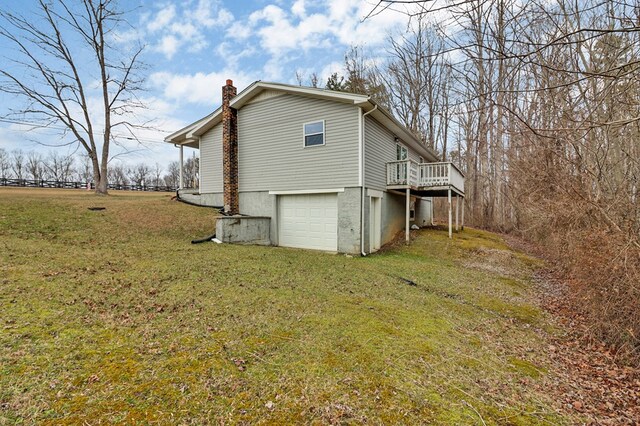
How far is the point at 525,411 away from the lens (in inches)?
115

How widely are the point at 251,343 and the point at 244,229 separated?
7.67 meters

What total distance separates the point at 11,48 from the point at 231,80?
1503cm

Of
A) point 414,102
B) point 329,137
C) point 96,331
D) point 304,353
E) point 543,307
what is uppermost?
point 414,102

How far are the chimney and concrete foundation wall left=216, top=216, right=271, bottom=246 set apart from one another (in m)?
1.64

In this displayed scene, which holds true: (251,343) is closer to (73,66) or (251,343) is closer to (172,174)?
(73,66)

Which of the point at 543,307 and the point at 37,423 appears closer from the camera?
the point at 37,423

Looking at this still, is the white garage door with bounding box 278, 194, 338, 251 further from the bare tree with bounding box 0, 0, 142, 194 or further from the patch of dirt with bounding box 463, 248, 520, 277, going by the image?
the bare tree with bounding box 0, 0, 142, 194

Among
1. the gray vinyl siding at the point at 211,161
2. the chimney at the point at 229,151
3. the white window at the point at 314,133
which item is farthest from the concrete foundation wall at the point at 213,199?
the white window at the point at 314,133

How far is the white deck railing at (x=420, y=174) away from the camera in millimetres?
12305

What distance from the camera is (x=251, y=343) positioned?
3.73 meters

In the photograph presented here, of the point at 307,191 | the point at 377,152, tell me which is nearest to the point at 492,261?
the point at 377,152

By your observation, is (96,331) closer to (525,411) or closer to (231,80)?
(525,411)

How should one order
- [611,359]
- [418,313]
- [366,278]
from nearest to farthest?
1. [611,359]
2. [418,313]
3. [366,278]

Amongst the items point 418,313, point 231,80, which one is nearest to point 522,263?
point 418,313
